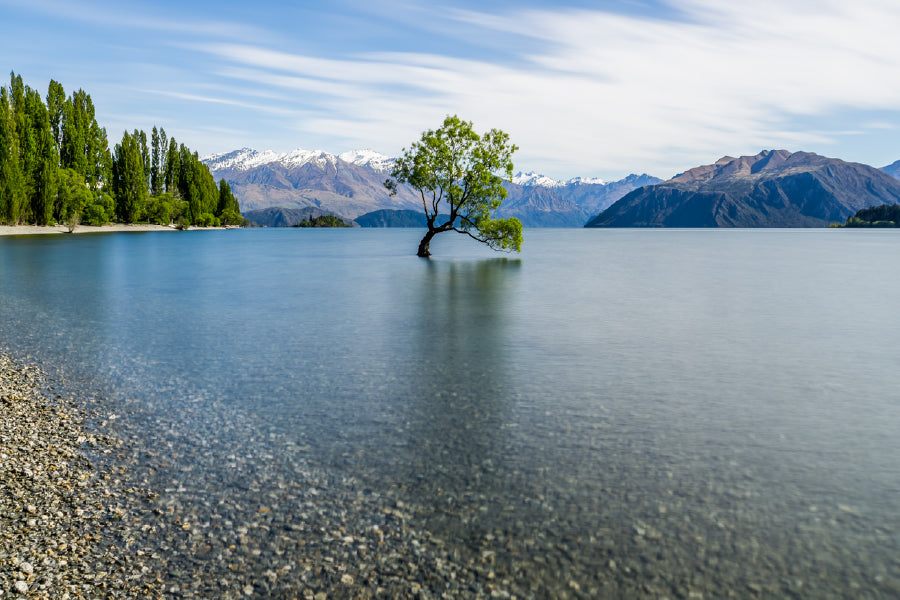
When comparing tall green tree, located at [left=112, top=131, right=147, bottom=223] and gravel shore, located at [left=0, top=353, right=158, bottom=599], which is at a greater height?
tall green tree, located at [left=112, top=131, right=147, bottom=223]

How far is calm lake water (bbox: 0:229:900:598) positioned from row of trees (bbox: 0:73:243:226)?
322ft

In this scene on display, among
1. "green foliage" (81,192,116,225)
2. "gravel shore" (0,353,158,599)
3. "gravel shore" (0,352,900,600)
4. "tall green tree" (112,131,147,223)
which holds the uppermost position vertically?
"tall green tree" (112,131,147,223)

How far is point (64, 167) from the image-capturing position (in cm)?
13275

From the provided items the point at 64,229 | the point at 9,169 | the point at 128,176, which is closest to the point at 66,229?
the point at 64,229

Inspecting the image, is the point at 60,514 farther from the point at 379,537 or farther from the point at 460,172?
the point at 460,172

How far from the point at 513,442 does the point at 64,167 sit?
14710 cm

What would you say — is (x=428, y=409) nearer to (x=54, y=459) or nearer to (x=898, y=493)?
(x=54, y=459)

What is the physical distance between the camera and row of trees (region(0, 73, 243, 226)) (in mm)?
112500

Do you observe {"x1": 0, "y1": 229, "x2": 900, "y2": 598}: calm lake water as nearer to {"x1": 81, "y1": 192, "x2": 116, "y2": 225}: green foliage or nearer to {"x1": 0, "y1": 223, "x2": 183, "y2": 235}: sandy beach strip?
{"x1": 0, "y1": 223, "x2": 183, "y2": 235}: sandy beach strip

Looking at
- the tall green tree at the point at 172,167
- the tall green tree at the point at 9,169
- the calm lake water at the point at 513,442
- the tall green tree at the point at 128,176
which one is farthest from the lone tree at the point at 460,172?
the tall green tree at the point at 172,167

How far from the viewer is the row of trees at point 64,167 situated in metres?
112

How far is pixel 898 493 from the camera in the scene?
38.1 feet

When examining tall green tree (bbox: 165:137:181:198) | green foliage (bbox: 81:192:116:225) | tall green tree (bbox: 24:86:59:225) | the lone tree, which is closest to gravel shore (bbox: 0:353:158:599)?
the lone tree

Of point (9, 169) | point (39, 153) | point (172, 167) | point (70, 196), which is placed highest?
point (172, 167)
